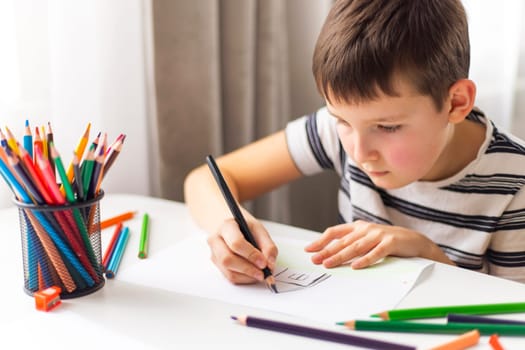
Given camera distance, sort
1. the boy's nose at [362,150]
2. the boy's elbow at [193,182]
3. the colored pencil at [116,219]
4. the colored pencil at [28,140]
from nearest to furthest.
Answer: the colored pencil at [28,140] < the boy's nose at [362,150] < the colored pencil at [116,219] < the boy's elbow at [193,182]

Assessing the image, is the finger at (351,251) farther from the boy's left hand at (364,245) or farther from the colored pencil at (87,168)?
the colored pencil at (87,168)

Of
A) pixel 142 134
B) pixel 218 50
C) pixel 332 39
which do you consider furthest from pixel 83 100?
pixel 332 39

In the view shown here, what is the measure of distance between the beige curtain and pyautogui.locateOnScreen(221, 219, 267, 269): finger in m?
0.40

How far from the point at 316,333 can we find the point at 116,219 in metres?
0.41

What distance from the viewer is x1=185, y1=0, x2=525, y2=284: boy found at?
733 millimetres

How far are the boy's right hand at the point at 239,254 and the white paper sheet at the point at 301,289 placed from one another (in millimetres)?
11

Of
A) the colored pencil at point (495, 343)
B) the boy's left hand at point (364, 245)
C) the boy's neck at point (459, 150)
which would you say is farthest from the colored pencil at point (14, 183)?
the boy's neck at point (459, 150)

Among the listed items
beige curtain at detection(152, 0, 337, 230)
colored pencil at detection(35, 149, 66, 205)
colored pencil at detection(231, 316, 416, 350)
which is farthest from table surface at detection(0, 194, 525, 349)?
beige curtain at detection(152, 0, 337, 230)

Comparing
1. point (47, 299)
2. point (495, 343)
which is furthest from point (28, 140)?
point (495, 343)

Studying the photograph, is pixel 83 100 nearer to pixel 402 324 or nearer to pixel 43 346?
pixel 43 346

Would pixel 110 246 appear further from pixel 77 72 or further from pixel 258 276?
pixel 77 72

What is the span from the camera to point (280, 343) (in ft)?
1.84

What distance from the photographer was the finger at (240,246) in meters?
0.69

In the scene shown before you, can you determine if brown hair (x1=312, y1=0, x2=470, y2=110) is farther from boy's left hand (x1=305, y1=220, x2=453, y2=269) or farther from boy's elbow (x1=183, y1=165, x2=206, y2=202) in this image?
boy's elbow (x1=183, y1=165, x2=206, y2=202)
